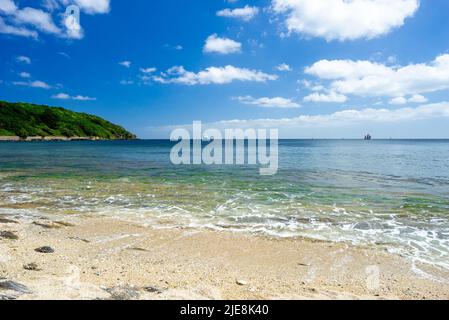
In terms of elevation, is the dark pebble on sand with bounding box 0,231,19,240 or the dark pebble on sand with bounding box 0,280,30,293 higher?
the dark pebble on sand with bounding box 0,280,30,293

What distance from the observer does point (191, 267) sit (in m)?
8.68

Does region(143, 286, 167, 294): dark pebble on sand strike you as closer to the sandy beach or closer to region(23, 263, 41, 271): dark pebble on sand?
the sandy beach

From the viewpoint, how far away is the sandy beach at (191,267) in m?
6.84

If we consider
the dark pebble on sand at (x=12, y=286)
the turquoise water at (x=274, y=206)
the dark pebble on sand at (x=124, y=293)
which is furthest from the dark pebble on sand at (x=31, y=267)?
the turquoise water at (x=274, y=206)

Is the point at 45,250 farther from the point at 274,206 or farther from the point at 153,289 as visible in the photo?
the point at 274,206

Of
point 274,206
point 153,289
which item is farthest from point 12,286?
point 274,206

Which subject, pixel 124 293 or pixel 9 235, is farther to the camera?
pixel 9 235

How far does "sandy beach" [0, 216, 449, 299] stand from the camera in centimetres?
684

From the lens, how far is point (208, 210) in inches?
643

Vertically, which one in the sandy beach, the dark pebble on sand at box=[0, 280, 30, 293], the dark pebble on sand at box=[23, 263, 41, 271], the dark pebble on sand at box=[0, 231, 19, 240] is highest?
the dark pebble on sand at box=[0, 280, 30, 293]

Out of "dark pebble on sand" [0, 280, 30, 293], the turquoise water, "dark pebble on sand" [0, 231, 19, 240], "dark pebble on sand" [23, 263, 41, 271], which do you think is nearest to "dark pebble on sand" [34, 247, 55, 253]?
"dark pebble on sand" [23, 263, 41, 271]

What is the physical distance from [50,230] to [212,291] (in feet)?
28.0
